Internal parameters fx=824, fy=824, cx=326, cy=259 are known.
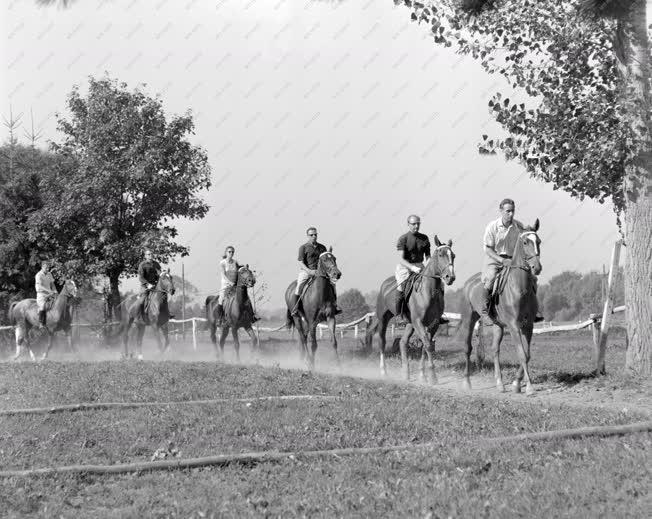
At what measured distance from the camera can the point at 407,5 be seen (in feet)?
50.5

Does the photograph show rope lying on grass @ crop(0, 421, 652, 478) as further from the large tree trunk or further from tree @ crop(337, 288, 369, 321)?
tree @ crop(337, 288, 369, 321)

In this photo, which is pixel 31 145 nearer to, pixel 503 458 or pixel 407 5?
pixel 407 5

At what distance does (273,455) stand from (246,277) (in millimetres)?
12743

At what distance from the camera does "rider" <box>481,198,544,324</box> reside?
1470 cm

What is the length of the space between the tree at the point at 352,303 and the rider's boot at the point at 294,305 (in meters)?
65.8

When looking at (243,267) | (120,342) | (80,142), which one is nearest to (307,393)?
(243,267)

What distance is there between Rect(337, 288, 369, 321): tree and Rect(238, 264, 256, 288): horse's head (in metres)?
64.3

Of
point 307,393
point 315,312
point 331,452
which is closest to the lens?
point 331,452

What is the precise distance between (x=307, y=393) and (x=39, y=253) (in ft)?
103

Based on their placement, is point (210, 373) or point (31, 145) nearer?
point (210, 373)

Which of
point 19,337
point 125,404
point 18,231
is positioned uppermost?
point 18,231

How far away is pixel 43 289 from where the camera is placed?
2700cm

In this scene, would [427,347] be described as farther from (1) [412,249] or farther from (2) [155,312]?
(2) [155,312]

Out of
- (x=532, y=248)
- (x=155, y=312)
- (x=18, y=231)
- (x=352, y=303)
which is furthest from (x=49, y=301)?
(x=352, y=303)
